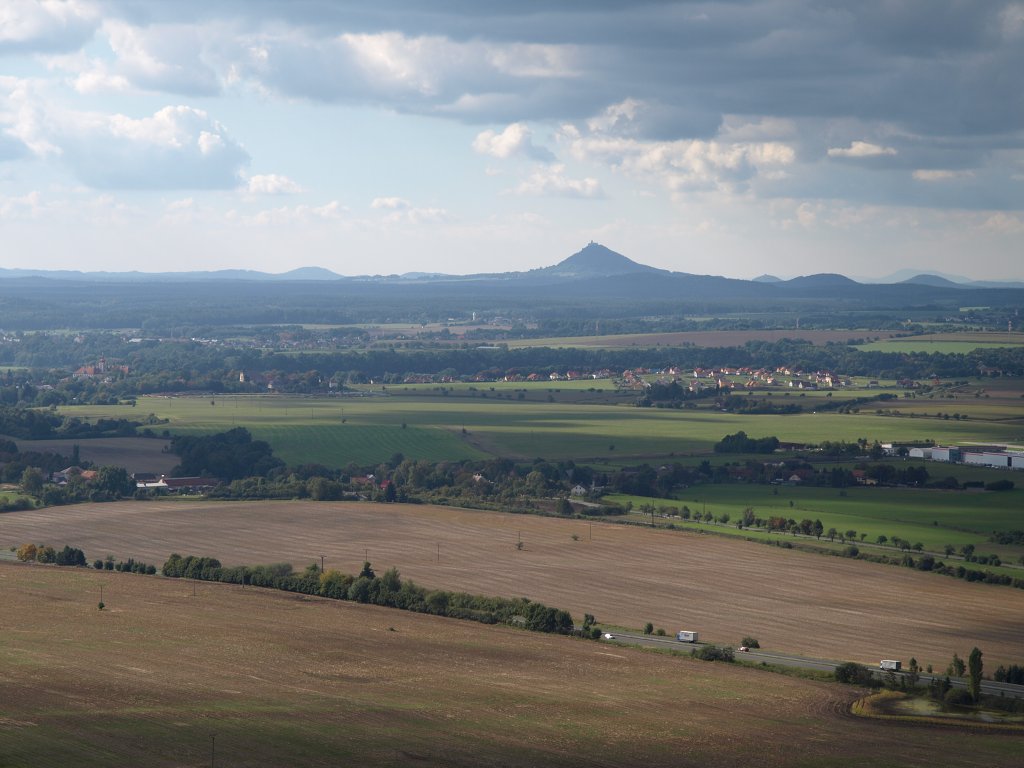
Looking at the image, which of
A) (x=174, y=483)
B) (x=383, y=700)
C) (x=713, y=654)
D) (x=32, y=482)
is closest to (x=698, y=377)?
(x=174, y=483)

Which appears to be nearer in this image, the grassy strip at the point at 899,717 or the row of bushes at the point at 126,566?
the grassy strip at the point at 899,717

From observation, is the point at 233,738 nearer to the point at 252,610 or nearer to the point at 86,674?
the point at 86,674

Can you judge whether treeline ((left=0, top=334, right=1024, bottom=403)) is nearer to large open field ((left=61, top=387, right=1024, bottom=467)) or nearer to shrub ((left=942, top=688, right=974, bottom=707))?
large open field ((left=61, top=387, right=1024, bottom=467))

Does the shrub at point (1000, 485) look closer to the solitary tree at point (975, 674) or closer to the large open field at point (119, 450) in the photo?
the solitary tree at point (975, 674)

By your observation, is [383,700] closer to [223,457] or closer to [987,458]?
[223,457]

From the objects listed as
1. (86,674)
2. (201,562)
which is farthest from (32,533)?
(86,674)

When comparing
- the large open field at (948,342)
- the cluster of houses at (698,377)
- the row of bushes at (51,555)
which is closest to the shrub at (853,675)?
the row of bushes at (51,555)
